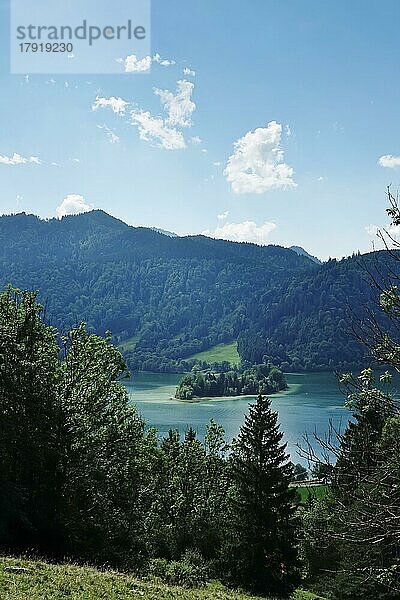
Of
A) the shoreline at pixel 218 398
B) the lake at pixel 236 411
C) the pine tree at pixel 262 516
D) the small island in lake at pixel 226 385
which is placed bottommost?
the shoreline at pixel 218 398

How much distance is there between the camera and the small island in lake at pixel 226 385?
170m

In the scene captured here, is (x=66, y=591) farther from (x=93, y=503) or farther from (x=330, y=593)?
(x=330, y=593)

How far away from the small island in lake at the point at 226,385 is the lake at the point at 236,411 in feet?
17.2

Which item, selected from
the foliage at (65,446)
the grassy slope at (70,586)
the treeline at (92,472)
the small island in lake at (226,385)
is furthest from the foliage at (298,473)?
the small island in lake at (226,385)

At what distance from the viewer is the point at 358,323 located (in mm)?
9055

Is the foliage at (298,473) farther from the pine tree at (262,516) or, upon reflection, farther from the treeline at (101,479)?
the treeline at (101,479)

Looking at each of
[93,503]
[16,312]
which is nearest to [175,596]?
[93,503]

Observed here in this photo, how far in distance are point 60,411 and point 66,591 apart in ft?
30.5

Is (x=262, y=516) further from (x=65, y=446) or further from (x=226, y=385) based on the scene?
(x=226, y=385)

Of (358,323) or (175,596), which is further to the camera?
(175,596)

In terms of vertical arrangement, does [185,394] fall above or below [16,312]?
below

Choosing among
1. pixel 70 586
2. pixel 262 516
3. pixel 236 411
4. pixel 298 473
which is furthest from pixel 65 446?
pixel 236 411

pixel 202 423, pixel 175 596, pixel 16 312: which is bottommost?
pixel 202 423

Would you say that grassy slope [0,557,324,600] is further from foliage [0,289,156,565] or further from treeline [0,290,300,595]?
foliage [0,289,156,565]
